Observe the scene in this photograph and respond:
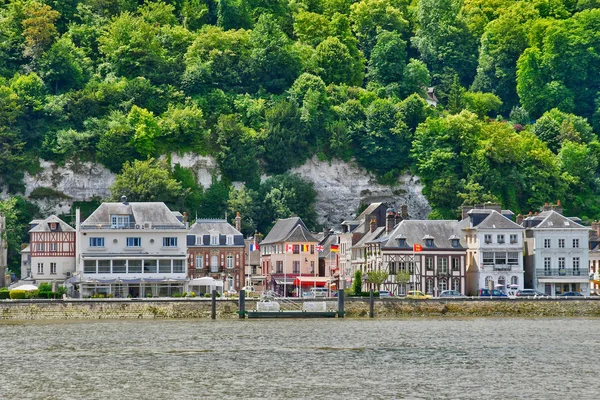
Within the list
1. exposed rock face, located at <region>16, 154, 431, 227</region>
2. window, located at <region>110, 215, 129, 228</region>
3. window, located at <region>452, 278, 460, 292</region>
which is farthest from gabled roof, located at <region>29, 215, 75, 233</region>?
window, located at <region>452, 278, 460, 292</region>

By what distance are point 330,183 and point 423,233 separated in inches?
949

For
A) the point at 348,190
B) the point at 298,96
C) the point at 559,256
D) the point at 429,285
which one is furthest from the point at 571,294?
the point at 298,96

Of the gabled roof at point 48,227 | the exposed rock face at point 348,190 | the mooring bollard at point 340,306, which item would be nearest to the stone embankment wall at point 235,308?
the mooring bollard at point 340,306

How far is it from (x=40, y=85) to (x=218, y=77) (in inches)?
595

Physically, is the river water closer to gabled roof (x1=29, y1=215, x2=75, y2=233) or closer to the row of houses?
the row of houses

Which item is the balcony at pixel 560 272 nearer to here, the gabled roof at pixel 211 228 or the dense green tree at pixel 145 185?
the gabled roof at pixel 211 228

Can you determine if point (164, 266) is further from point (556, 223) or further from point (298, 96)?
point (298, 96)

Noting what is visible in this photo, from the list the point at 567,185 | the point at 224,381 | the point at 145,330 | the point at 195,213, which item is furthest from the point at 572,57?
the point at 224,381

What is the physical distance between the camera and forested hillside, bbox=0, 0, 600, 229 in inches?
5010

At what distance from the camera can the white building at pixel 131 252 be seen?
10575cm

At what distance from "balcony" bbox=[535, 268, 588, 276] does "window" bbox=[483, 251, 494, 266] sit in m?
3.45

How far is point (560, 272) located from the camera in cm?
11006

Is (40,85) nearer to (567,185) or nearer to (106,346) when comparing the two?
(567,185)

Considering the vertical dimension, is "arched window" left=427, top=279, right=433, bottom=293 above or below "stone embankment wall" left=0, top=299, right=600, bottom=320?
above
